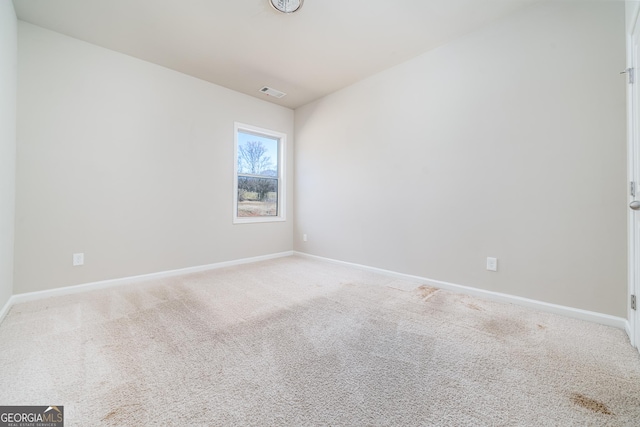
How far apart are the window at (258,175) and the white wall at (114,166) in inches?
8.2

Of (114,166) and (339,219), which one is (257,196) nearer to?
(339,219)

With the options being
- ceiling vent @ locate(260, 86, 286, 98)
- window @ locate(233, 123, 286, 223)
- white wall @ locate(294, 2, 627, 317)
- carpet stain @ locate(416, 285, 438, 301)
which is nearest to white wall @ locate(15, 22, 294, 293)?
window @ locate(233, 123, 286, 223)

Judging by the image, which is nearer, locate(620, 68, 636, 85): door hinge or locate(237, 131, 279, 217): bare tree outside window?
locate(620, 68, 636, 85): door hinge

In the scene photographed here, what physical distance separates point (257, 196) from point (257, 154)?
0.72 m

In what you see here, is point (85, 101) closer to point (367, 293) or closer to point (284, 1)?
point (284, 1)

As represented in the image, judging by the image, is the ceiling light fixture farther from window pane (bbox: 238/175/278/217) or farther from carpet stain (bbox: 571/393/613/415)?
carpet stain (bbox: 571/393/613/415)

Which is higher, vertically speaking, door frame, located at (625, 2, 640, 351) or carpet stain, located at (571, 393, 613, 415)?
door frame, located at (625, 2, 640, 351)

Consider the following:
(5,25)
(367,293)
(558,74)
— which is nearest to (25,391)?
(367,293)

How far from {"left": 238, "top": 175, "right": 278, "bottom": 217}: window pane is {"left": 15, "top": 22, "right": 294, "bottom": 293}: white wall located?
0.99 ft

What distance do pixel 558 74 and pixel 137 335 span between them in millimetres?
3952

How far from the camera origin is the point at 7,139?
220cm

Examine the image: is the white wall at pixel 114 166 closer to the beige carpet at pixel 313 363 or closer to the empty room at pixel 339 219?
the empty room at pixel 339 219

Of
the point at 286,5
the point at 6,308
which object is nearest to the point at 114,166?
the point at 6,308

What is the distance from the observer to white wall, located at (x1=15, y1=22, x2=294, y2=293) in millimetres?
2545
